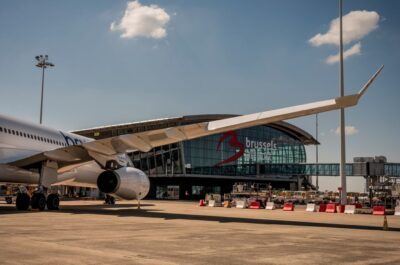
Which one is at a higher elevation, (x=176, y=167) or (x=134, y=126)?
(x=134, y=126)

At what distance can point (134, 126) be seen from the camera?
213 ft

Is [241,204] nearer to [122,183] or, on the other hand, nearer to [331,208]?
[331,208]

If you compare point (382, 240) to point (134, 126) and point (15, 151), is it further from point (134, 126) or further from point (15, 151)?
point (134, 126)

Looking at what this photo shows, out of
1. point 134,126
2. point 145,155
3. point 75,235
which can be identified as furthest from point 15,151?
point 145,155

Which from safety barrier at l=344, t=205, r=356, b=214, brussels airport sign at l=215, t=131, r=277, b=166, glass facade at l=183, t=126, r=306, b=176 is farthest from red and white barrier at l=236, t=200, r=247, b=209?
brussels airport sign at l=215, t=131, r=277, b=166

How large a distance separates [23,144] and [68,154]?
292 centimetres

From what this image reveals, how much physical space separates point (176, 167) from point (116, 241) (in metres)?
59.0

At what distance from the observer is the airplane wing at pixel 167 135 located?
557 inches

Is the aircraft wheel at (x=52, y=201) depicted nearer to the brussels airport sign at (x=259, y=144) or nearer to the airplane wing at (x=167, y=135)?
the airplane wing at (x=167, y=135)

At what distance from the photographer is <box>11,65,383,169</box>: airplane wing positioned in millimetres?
14148

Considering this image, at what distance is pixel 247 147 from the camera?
76.3 meters

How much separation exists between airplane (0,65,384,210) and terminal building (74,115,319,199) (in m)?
39.9

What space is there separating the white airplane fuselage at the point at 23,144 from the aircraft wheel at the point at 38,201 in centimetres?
146

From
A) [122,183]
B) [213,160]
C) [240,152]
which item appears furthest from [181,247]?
[240,152]
